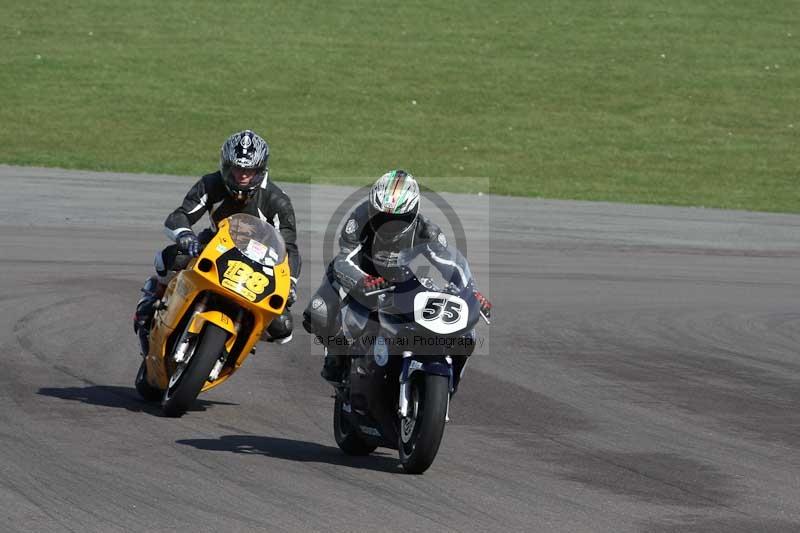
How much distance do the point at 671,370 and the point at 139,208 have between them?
1131 centimetres

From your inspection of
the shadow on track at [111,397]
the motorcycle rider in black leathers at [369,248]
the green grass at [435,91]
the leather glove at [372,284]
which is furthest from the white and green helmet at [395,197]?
the green grass at [435,91]

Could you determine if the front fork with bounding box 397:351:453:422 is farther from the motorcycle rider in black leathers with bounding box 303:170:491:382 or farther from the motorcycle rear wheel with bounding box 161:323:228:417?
the motorcycle rear wheel with bounding box 161:323:228:417

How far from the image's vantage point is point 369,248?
26.2 ft

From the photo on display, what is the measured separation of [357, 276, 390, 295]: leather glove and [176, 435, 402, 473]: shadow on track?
103 cm

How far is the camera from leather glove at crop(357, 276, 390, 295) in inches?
289

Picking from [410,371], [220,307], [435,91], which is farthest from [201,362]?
[435,91]

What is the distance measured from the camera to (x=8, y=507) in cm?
637

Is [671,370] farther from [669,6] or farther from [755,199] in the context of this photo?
[669,6]

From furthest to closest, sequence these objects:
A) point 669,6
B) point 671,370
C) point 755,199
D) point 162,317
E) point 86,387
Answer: point 669,6 < point 755,199 < point 671,370 < point 86,387 < point 162,317

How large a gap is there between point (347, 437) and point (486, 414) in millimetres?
1614

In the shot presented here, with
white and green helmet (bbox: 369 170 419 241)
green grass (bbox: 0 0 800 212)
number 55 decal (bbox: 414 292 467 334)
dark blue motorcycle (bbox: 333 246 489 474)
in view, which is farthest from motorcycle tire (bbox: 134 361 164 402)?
green grass (bbox: 0 0 800 212)

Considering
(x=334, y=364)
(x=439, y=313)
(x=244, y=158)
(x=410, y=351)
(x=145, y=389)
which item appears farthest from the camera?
(x=145, y=389)

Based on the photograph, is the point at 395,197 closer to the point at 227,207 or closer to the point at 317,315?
the point at 317,315

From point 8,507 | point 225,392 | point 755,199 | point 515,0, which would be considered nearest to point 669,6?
point 515,0
